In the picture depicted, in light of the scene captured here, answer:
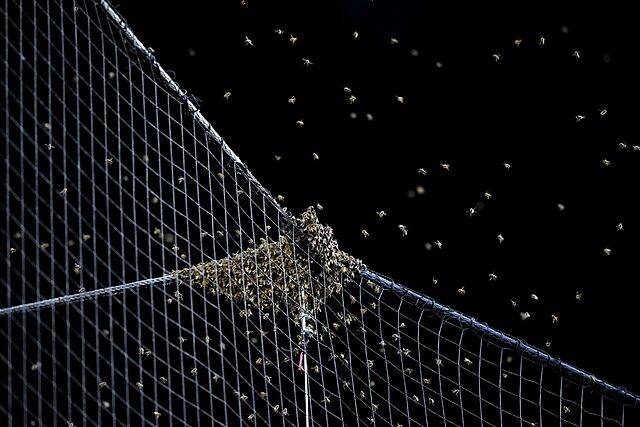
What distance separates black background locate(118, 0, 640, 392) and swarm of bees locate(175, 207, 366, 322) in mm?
788

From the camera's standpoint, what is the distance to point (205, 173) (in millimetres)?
3141

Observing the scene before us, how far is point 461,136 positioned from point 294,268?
1.11 meters

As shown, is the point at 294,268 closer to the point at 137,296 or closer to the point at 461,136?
the point at 137,296

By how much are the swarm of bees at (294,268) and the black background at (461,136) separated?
0.79 meters

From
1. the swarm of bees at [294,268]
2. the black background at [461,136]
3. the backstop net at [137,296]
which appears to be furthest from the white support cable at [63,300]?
the black background at [461,136]

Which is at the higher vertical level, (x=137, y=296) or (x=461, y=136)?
(x=461, y=136)

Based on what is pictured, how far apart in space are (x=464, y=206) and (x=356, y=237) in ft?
1.60

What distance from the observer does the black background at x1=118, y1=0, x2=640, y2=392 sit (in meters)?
2.94

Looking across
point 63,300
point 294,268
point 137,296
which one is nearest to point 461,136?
point 294,268

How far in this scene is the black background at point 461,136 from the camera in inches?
116

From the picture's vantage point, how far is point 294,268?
92.1 inches

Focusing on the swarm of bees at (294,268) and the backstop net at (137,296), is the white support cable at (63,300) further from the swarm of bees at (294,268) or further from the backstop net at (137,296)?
the backstop net at (137,296)

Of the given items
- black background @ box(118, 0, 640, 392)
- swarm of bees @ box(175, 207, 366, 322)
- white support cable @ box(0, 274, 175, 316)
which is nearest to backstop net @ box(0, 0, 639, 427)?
black background @ box(118, 0, 640, 392)

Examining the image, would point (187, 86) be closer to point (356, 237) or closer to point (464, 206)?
point (356, 237)
